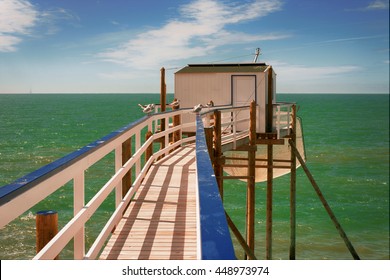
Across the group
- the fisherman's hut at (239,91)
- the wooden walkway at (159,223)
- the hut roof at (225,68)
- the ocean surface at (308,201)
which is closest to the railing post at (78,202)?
the wooden walkway at (159,223)

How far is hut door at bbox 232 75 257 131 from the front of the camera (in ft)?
58.0

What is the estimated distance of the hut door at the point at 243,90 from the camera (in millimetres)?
17672

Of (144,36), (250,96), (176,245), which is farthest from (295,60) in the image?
(176,245)

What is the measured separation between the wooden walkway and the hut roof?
9446 millimetres

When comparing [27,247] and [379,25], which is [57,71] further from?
[379,25]

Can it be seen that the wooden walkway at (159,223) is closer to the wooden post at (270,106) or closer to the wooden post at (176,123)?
the wooden post at (176,123)

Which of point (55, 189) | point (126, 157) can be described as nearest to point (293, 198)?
point (126, 157)

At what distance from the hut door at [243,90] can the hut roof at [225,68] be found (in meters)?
0.34

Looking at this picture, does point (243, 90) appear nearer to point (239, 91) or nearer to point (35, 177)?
point (239, 91)

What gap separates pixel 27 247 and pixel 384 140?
64.1 meters

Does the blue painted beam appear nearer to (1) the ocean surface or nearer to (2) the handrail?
(2) the handrail

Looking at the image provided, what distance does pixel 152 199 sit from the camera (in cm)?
721

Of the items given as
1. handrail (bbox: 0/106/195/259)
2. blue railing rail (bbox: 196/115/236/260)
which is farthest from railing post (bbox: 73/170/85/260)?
blue railing rail (bbox: 196/115/236/260)

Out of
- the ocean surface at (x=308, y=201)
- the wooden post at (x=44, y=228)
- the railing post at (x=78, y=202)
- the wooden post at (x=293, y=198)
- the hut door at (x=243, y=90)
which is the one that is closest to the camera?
the wooden post at (x=44, y=228)
